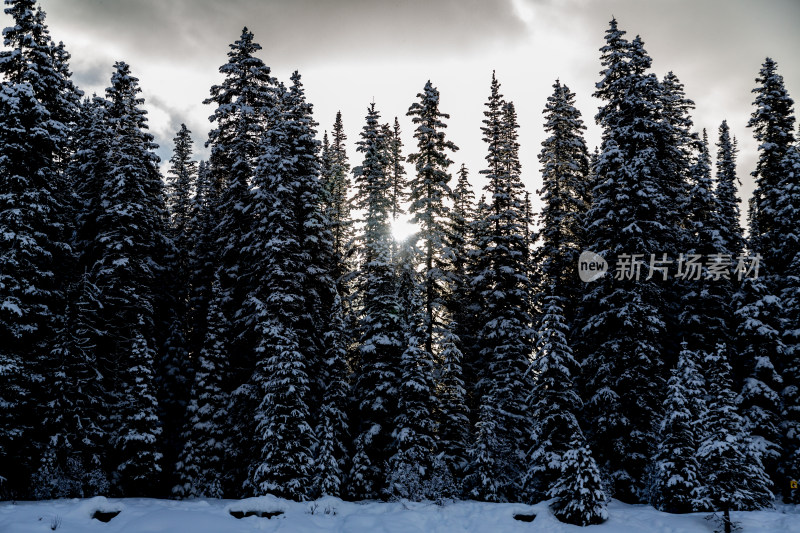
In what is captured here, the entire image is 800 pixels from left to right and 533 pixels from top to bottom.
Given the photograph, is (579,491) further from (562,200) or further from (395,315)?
(562,200)

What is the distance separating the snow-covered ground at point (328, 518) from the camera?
12641 mm

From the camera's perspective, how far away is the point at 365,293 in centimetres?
2716

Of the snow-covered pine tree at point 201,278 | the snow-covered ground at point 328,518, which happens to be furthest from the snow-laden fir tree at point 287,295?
the snow-covered pine tree at point 201,278

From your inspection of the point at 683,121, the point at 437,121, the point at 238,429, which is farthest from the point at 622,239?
the point at 238,429

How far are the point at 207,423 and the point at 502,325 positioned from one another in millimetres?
16915

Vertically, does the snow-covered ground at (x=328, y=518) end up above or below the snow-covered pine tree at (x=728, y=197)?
below

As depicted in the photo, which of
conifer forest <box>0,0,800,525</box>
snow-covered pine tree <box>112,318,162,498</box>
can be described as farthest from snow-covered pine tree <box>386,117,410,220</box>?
snow-covered pine tree <box>112,318,162,498</box>

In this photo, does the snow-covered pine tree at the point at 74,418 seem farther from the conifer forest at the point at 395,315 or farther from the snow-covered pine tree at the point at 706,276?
the snow-covered pine tree at the point at 706,276

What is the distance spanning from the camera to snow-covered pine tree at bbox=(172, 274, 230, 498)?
26.5m

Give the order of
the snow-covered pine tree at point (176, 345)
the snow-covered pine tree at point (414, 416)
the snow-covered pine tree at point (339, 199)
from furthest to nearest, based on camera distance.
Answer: the snow-covered pine tree at point (339, 199) → the snow-covered pine tree at point (176, 345) → the snow-covered pine tree at point (414, 416)

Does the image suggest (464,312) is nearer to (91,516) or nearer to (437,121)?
(437,121)
